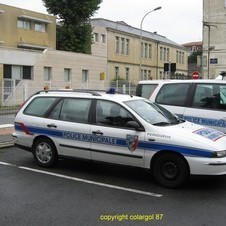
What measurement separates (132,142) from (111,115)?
70 centimetres

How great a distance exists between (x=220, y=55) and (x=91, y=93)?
144ft

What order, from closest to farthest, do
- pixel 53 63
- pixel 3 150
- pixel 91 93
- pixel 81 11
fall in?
pixel 91 93
pixel 3 150
pixel 53 63
pixel 81 11

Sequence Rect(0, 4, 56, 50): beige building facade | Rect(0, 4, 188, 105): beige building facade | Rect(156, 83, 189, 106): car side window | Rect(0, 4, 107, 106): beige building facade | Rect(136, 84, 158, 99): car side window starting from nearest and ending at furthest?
Rect(156, 83, 189, 106): car side window, Rect(136, 84, 158, 99): car side window, Rect(0, 4, 188, 105): beige building facade, Rect(0, 4, 107, 106): beige building facade, Rect(0, 4, 56, 50): beige building facade

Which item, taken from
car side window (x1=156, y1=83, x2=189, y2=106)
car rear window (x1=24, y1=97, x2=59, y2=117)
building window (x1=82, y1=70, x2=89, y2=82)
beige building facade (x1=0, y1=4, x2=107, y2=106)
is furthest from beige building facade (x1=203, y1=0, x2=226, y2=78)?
car rear window (x1=24, y1=97, x2=59, y2=117)

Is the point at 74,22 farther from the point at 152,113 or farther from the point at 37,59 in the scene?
the point at 152,113

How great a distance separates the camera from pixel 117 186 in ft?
23.2

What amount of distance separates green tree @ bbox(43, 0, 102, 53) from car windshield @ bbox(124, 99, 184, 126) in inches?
1559

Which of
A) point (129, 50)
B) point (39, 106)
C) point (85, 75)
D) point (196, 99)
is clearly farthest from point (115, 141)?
point (129, 50)

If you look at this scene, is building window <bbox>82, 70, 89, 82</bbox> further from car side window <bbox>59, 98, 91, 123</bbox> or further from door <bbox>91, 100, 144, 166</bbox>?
door <bbox>91, 100, 144, 166</bbox>

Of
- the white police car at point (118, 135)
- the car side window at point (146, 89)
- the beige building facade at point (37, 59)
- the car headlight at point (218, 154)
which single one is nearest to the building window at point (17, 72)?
the beige building facade at point (37, 59)

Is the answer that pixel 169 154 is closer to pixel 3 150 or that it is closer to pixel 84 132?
pixel 84 132

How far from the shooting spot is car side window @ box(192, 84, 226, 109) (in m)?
8.86

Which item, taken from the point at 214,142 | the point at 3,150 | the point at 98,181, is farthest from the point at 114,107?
the point at 3,150

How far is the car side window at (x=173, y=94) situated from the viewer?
935 centimetres
